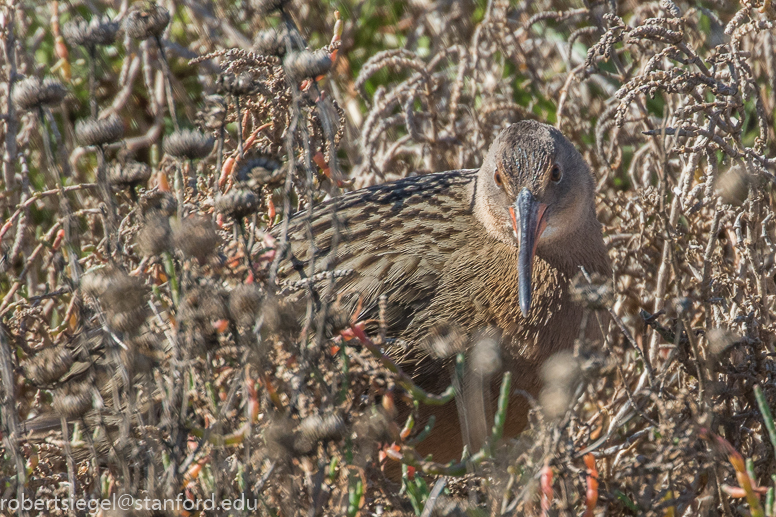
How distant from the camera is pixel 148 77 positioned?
179 inches

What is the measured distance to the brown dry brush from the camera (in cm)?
193

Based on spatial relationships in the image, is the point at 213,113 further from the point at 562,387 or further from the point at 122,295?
the point at 562,387

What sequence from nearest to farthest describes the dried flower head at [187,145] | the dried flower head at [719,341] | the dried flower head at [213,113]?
the dried flower head at [187,145] → the dried flower head at [719,341] → the dried flower head at [213,113]

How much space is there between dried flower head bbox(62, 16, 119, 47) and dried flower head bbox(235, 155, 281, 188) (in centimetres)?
42

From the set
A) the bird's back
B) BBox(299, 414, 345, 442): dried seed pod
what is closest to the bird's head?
the bird's back

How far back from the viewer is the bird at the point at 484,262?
9.63 ft

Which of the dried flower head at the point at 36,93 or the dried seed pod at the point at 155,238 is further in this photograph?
the dried flower head at the point at 36,93

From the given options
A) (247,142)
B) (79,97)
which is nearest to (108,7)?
(79,97)

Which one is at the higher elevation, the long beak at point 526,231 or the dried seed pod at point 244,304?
the dried seed pod at point 244,304

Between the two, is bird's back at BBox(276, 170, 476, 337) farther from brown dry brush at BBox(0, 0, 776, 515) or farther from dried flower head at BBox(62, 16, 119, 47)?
dried flower head at BBox(62, 16, 119, 47)

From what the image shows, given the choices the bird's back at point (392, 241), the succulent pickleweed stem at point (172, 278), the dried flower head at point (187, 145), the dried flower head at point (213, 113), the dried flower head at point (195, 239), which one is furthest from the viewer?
the bird's back at point (392, 241)

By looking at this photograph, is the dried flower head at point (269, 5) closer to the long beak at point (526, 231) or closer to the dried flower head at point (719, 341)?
the long beak at point (526, 231)

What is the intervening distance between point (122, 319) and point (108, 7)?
3.90 metres

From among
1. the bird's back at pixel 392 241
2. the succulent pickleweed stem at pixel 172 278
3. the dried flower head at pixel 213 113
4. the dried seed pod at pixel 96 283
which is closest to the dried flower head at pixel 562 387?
the succulent pickleweed stem at pixel 172 278
